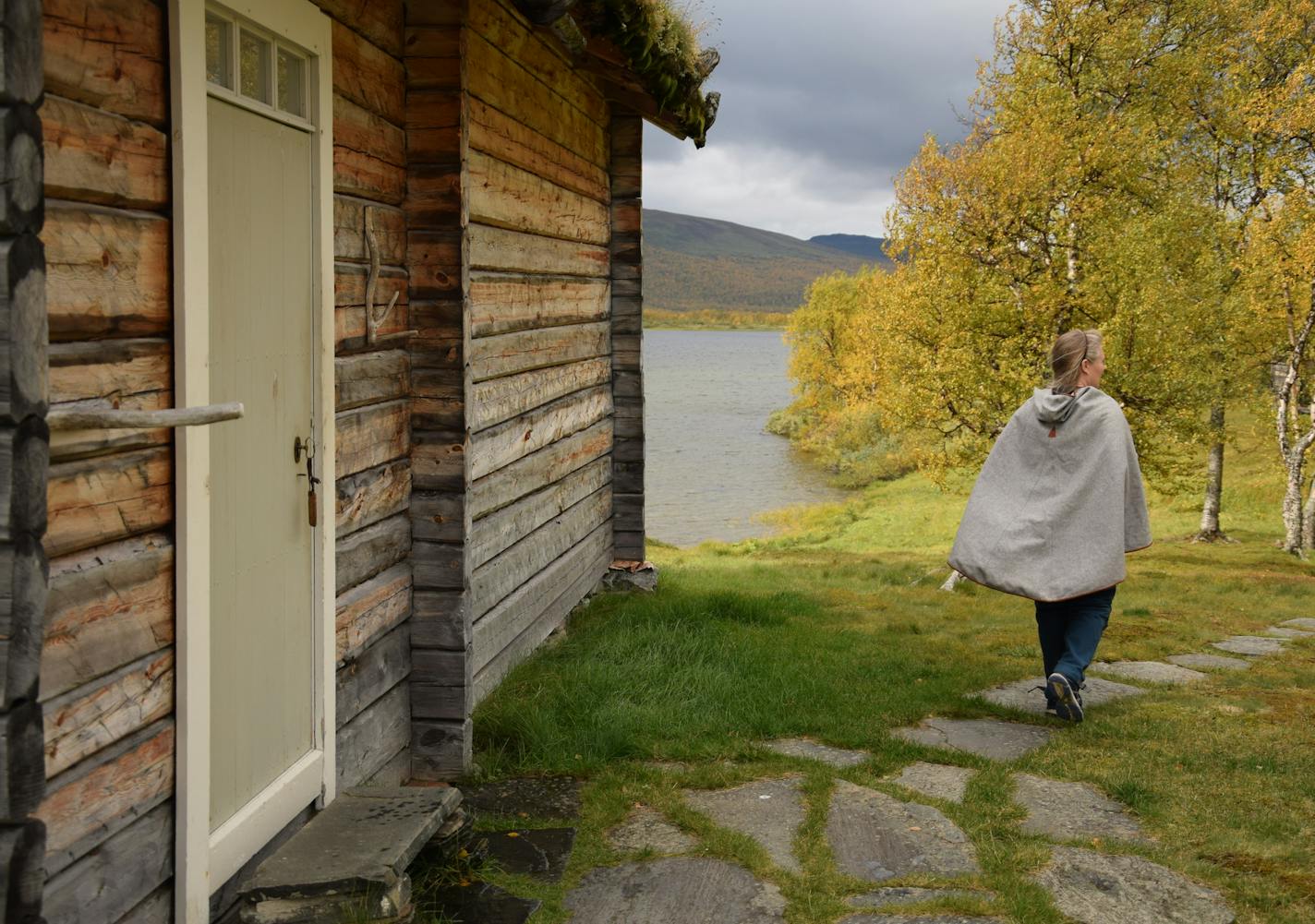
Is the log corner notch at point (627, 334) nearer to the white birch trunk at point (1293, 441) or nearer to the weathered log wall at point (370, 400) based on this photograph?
the weathered log wall at point (370, 400)

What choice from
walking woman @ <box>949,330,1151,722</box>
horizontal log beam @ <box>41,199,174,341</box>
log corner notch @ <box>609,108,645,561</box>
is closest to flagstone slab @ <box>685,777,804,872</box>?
walking woman @ <box>949,330,1151,722</box>

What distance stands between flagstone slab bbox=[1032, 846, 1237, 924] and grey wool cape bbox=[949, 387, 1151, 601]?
1.96 m

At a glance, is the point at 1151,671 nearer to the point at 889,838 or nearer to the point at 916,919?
the point at 889,838

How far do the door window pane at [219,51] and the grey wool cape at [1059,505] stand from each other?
4161 millimetres

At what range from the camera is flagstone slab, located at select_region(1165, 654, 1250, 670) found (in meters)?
7.70

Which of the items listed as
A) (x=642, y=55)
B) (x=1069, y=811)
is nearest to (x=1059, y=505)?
(x=1069, y=811)

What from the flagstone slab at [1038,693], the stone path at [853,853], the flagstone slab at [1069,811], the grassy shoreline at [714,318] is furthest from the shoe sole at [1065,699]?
the grassy shoreline at [714,318]

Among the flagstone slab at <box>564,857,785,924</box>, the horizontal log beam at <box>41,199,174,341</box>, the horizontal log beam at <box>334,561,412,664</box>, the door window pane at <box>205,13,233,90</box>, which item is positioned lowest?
the flagstone slab at <box>564,857,785,924</box>

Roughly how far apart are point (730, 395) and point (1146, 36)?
198ft

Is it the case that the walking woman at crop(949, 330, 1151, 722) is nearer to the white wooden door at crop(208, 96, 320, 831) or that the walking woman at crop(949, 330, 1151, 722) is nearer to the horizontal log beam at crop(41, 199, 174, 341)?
the white wooden door at crop(208, 96, 320, 831)

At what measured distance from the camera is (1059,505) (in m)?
5.96

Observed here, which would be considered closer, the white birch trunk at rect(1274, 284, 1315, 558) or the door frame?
the door frame

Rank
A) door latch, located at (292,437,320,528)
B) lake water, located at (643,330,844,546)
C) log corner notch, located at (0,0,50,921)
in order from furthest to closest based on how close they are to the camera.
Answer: lake water, located at (643,330,844,546) → door latch, located at (292,437,320,528) → log corner notch, located at (0,0,50,921)

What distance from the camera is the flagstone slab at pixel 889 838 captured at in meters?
4.00
